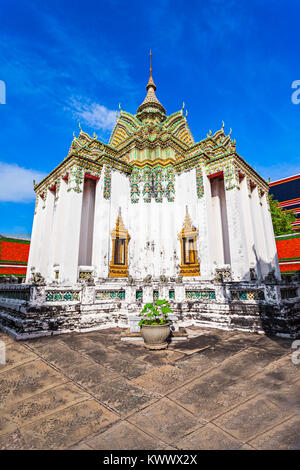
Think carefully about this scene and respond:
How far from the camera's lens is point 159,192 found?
542 inches

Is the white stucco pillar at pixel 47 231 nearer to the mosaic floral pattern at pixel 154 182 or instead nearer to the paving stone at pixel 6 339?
the mosaic floral pattern at pixel 154 182

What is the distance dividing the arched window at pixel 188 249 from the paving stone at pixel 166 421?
923 centimetres

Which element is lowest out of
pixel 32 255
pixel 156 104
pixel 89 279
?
pixel 89 279

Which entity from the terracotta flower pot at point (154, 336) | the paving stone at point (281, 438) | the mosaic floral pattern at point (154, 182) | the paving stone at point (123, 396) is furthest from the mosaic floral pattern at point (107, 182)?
the paving stone at point (281, 438)

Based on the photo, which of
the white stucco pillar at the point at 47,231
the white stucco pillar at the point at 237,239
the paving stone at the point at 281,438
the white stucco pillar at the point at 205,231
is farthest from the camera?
the white stucco pillar at the point at 47,231

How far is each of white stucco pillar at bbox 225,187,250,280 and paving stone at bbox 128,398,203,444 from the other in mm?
8284

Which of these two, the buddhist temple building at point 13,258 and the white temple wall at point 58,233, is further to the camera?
the buddhist temple building at point 13,258

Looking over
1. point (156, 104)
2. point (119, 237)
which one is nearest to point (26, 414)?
point (119, 237)

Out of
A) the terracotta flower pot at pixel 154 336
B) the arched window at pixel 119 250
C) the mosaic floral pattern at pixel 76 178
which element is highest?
the mosaic floral pattern at pixel 76 178

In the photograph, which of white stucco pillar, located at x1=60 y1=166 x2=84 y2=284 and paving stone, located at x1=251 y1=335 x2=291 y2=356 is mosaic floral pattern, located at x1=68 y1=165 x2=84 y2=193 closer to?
white stucco pillar, located at x1=60 y1=166 x2=84 y2=284

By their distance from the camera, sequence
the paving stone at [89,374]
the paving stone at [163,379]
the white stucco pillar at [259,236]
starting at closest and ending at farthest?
the paving stone at [163,379] < the paving stone at [89,374] < the white stucco pillar at [259,236]

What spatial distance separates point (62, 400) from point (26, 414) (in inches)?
18.8

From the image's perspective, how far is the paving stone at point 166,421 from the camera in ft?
8.59
